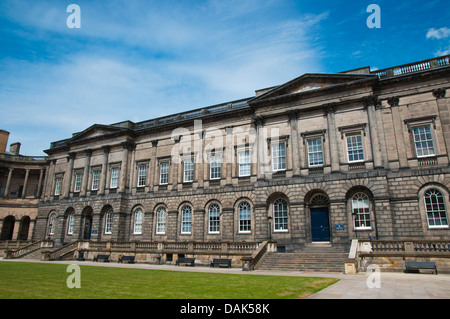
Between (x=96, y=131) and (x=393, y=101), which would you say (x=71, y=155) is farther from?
(x=393, y=101)

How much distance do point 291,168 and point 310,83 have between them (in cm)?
744

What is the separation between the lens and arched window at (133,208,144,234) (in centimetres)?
3359

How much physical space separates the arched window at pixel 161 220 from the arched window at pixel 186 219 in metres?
2.29

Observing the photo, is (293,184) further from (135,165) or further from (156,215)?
(135,165)

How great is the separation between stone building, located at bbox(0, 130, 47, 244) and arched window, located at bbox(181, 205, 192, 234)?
80.3 feet

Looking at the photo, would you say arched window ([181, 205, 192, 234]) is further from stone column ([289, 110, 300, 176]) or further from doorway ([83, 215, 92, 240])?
doorway ([83, 215, 92, 240])

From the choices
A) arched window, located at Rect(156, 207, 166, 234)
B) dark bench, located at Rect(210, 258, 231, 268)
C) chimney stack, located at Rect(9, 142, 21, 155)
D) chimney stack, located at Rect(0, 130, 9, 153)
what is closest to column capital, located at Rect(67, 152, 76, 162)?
arched window, located at Rect(156, 207, 166, 234)

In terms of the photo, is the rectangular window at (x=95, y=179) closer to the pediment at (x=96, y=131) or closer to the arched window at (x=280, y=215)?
the pediment at (x=96, y=131)

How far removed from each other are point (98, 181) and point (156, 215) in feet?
30.7

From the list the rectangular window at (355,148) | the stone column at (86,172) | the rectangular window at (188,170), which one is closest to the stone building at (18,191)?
the stone column at (86,172)

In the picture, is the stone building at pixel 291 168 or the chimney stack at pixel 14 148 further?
the chimney stack at pixel 14 148

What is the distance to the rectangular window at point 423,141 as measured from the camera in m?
22.8

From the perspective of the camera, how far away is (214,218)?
29.7 m

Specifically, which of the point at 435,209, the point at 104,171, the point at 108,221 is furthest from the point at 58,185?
the point at 435,209
